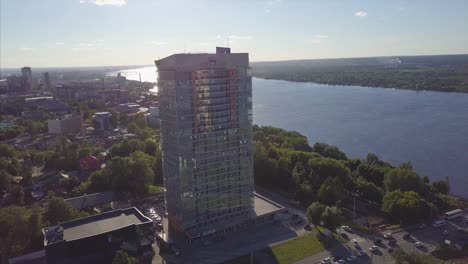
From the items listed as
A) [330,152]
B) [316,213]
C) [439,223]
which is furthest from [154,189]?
[439,223]

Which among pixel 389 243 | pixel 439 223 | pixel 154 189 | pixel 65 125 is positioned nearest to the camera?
pixel 389 243

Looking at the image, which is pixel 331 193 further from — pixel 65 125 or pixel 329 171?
pixel 65 125

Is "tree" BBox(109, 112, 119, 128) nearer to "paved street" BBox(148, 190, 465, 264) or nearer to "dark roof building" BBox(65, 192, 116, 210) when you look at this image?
"dark roof building" BBox(65, 192, 116, 210)

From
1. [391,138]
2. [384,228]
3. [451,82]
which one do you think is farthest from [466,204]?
[451,82]

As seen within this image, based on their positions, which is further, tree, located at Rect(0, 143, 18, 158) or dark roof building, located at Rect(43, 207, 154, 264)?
tree, located at Rect(0, 143, 18, 158)

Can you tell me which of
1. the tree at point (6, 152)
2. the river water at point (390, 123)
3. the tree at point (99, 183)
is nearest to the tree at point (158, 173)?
the tree at point (99, 183)

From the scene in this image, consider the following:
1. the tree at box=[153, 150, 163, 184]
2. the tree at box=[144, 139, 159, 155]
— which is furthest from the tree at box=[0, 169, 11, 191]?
the tree at box=[144, 139, 159, 155]
